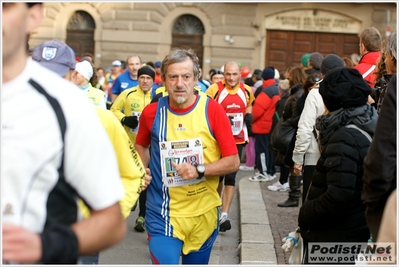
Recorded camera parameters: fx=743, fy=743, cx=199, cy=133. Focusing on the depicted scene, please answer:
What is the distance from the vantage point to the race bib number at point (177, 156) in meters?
4.77

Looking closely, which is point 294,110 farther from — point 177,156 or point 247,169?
point 247,169

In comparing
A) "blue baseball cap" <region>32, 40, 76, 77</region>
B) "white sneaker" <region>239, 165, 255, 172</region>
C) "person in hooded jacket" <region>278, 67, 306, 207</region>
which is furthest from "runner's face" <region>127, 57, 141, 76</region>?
"blue baseball cap" <region>32, 40, 76, 77</region>

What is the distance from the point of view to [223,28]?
2909cm

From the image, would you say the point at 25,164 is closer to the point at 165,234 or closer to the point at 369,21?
the point at 165,234

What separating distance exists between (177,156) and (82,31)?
26.3 metres

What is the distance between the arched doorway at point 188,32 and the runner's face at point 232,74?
20332 mm

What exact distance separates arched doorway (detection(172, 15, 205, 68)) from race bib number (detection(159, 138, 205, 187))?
24895 mm

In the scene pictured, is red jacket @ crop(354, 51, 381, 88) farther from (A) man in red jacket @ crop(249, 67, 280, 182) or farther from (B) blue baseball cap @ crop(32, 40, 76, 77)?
(A) man in red jacket @ crop(249, 67, 280, 182)

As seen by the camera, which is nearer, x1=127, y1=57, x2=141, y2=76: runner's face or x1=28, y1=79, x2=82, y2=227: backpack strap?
x1=28, y1=79, x2=82, y2=227: backpack strap

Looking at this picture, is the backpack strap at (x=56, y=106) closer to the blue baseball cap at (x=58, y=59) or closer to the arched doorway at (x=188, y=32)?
the blue baseball cap at (x=58, y=59)

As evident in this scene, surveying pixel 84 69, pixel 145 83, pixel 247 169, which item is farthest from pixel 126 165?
pixel 247 169

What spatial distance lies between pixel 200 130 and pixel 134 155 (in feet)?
3.07

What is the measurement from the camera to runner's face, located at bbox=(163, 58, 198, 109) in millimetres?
4773

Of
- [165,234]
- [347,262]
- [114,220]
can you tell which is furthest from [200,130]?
[114,220]
